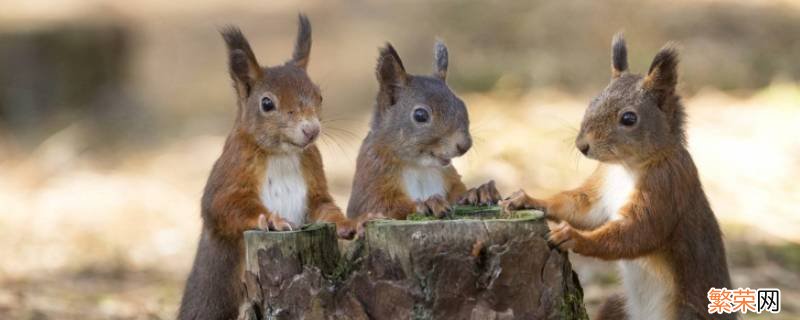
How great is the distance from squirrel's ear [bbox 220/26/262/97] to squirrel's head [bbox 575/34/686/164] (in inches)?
50.7

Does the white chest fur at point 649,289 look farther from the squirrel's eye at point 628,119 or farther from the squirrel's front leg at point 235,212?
the squirrel's front leg at point 235,212

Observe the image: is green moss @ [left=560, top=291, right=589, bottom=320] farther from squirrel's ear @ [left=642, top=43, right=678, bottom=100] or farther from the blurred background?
the blurred background

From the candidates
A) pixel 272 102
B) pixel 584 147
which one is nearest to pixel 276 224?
pixel 272 102

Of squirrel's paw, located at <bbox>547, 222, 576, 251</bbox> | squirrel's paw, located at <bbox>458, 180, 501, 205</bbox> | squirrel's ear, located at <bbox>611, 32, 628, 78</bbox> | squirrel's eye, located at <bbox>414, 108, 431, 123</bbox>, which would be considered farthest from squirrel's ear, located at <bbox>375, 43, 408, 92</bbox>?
squirrel's paw, located at <bbox>547, 222, 576, 251</bbox>

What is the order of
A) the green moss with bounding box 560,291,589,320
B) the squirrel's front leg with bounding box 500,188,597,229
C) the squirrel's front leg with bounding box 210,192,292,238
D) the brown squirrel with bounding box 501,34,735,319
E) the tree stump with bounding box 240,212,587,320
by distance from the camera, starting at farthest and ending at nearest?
the squirrel's front leg with bounding box 500,188,597,229, the brown squirrel with bounding box 501,34,735,319, the squirrel's front leg with bounding box 210,192,292,238, the green moss with bounding box 560,291,589,320, the tree stump with bounding box 240,212,587,320

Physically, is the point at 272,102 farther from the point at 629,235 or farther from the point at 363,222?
the point at 629,235

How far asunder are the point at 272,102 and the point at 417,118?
2.06 feet

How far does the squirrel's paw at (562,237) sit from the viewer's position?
12.5 ft

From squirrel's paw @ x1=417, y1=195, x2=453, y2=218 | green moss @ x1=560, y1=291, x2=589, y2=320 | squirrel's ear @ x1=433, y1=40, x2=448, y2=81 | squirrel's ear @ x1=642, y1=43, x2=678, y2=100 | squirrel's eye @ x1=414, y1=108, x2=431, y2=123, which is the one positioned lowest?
green moss @ x1=560, y1=291, x2=589, y2=320

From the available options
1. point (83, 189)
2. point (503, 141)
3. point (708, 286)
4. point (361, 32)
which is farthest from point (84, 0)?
point (708, 286)

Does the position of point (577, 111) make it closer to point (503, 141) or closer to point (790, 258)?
point (503, 141)

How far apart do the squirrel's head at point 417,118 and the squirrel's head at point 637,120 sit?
1.66 feet

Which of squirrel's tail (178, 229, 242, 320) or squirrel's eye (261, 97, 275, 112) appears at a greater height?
squirrel's eye (261, 97, 275, 112)

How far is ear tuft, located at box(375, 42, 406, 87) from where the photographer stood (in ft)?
15.3
